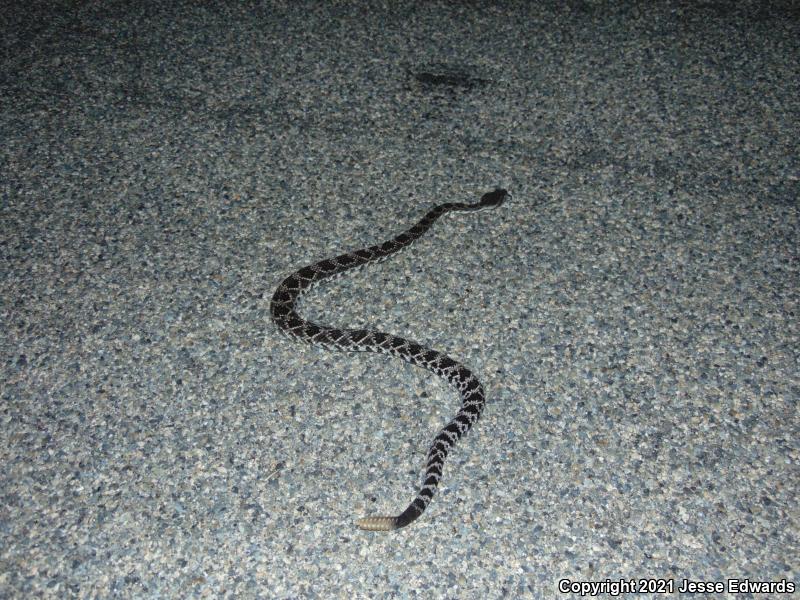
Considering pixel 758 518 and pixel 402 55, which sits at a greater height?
pixel 402 55

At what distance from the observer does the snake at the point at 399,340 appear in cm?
416

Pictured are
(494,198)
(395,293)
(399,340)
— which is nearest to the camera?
(399,340)

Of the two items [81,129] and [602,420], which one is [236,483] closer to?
[602,420]

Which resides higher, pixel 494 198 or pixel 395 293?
pixel 494 198

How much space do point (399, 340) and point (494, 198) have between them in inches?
70.2

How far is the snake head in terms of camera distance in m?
6.20

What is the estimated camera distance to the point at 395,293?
554 cm

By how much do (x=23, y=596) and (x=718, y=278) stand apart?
485 centimetres

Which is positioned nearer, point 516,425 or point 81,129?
point 516,425

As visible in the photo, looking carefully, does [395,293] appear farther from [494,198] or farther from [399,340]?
[494,198]

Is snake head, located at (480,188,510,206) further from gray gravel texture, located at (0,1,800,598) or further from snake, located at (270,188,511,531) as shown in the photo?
gray gravel texture, located at (0,1,800,598)

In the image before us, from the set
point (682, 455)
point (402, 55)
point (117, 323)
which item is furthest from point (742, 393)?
point (402, 55)

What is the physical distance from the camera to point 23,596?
363cm

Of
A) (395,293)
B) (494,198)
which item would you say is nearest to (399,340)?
(395,293)
